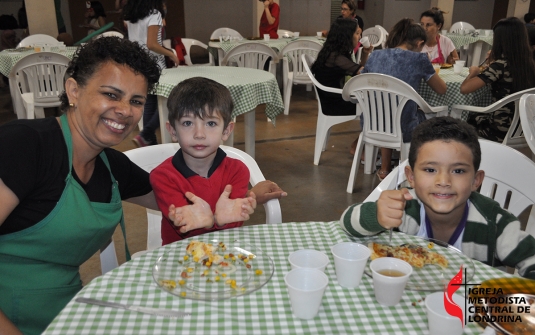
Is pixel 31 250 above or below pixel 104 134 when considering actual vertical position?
below

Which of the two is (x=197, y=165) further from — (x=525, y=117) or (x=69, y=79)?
(x=525, y=117)

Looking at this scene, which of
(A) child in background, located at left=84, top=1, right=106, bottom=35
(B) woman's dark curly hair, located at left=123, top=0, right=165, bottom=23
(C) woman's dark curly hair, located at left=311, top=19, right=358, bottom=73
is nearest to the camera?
(B) woman's dark curly hair, located at left=123, top=0, right=165, bottom=23

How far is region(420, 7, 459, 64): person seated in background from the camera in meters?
5.45

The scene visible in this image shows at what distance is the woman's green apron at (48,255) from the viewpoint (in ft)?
4.66

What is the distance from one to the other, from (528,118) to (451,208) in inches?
50.2

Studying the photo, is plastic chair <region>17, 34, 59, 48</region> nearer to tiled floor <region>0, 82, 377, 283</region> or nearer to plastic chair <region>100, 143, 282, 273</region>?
tiled floor <region>0, 82, 377, 283</region>

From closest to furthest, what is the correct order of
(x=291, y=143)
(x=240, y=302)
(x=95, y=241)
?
(x=240, y=302), (x=95, y=241), (x=291, y=143)

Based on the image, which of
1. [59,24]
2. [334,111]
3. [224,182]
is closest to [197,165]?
[224,182]

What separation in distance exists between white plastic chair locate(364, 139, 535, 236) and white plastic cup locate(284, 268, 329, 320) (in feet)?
2.56

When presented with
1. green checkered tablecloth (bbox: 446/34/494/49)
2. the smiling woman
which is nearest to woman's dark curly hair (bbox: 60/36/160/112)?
the smiling woman

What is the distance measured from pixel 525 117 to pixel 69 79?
217 cm

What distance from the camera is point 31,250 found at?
1.43 metres

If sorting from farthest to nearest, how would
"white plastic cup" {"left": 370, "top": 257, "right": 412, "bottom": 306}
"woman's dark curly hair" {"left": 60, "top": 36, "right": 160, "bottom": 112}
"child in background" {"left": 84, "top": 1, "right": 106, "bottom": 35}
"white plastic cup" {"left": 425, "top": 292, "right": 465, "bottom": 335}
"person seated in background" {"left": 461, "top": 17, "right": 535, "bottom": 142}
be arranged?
"child in background" {"left": 84, "top": 1, "right": 106, "bottom": 35} < "person seated in background" {"left": 461, "top": 17, "right": 535, "bottom": 142} < "woman's dark curly hair" {"left": 60, "top": 36, "right": 160, "bottom": 112} < "white plastic cup" {"left": 370, "top": 257, "right": 412, "bottom": 306} < "white plastic cup" {"left": 425, "top": 292, "right": 465, "bottom": 335}

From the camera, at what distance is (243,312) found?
1.11 metres
